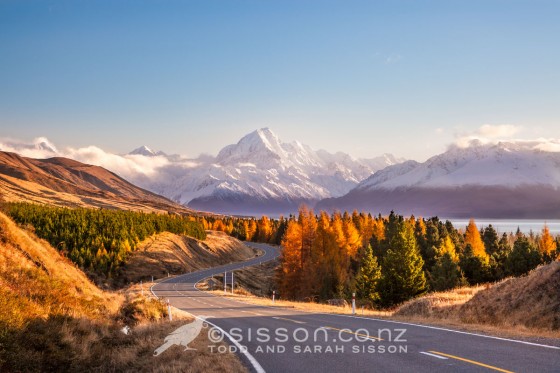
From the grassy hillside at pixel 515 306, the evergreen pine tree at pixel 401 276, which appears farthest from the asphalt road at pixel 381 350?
the evergreen pine tree at pixel 401 276

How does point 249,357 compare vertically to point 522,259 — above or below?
above

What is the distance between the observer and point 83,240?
274ft

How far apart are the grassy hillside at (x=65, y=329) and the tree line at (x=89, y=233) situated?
5272 cm

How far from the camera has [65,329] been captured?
16.0m

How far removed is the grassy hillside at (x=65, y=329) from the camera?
505 inches

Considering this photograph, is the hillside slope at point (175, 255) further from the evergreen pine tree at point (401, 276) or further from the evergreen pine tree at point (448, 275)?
the evergreen pine tree at point (448, 275)

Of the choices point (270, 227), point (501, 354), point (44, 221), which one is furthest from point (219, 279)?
point (270, 227)

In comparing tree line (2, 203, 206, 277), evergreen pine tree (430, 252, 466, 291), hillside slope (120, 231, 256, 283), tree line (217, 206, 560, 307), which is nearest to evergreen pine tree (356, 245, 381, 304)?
tree line (217, 206, 560, 307)

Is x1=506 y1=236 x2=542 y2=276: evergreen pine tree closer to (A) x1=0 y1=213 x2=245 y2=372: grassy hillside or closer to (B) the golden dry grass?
(B) the golden dry grass

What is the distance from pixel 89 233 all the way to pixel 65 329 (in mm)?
73668

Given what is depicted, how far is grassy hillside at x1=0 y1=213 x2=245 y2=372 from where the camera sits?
12.8 metres

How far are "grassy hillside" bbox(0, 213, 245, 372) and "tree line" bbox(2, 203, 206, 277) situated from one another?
52716mm

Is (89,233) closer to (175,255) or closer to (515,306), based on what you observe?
(175,255)

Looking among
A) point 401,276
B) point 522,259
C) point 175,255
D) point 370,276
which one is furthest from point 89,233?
point 522,259
